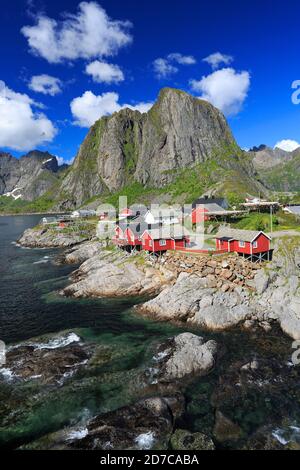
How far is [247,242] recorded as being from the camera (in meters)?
49.9

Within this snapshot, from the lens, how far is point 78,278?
201ft

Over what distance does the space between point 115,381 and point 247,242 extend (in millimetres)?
30575

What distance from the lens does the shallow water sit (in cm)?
2397

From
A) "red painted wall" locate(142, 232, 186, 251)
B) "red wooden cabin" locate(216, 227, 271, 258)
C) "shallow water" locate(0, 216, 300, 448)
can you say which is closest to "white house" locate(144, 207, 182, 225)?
"red painted wall" locate(142, 232, 186, 251)

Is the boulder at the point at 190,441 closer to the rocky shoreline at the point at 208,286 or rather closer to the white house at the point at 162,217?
the rocky shoreline at the point at 208,286

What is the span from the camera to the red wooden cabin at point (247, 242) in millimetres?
49719

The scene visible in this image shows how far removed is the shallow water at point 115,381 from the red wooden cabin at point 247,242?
15787 millimetres

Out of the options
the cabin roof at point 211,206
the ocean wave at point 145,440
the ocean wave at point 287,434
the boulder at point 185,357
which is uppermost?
the cabin roof at point 211,206

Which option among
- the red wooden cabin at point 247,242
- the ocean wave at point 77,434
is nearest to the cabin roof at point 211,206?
the red wooden cabin at point 247,242

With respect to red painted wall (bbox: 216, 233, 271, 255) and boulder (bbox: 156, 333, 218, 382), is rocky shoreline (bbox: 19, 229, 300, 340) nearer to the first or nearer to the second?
red painted wall (bbox: 216, 233, 271, 255)

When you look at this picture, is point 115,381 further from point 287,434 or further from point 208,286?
point 208,286

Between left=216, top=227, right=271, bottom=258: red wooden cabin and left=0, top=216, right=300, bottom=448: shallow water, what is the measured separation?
15787mm

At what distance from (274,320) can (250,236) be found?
14.0 m

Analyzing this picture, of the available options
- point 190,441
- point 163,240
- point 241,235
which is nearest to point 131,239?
point 163,240
